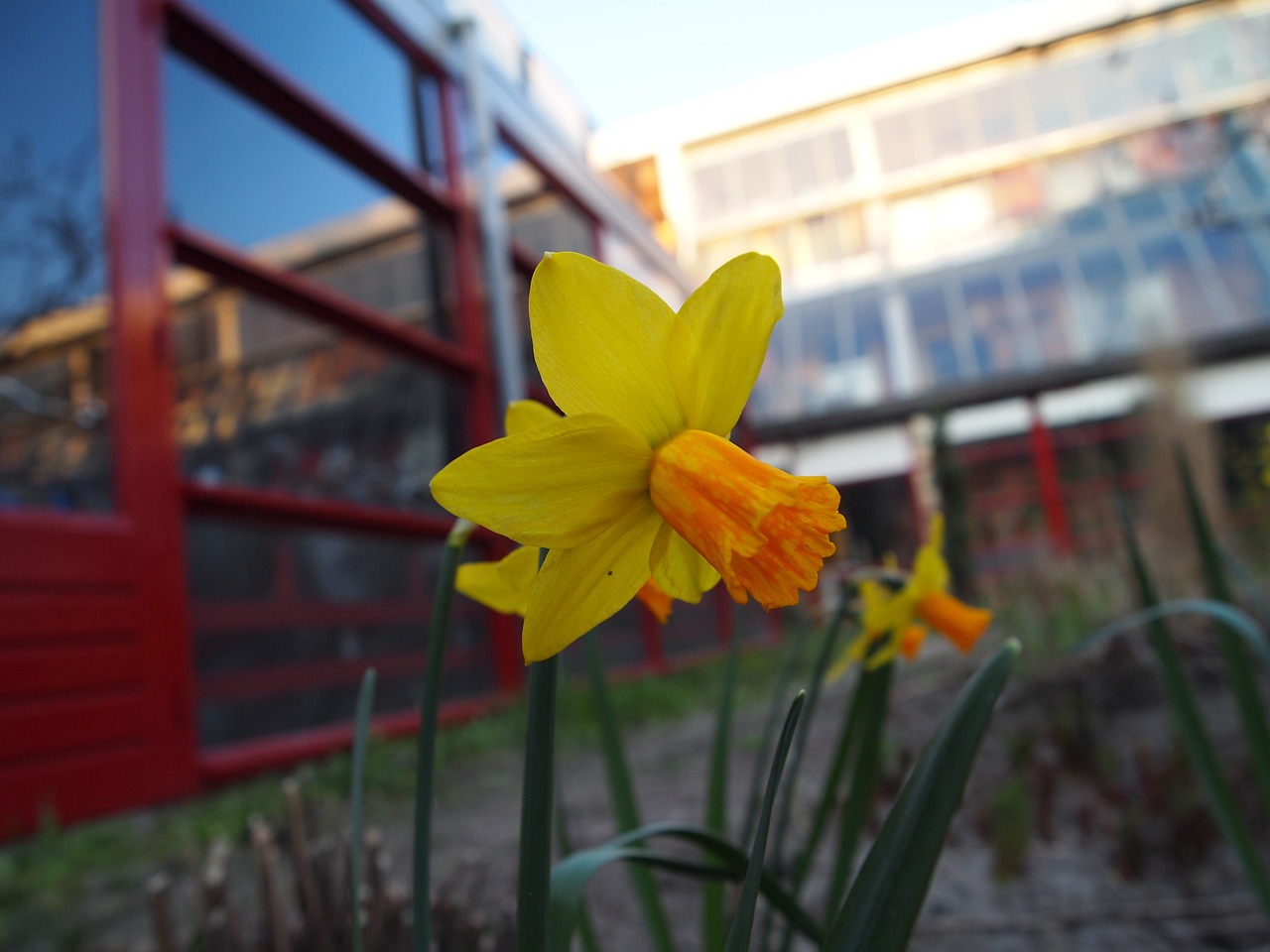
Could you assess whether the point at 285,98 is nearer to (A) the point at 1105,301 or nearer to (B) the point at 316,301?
(B) the point at 316,301

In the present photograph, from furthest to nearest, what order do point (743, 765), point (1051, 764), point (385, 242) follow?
point (385, 242) → point (743, 765) → point (1051, 764)

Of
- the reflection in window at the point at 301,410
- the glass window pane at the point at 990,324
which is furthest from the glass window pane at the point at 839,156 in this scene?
the reflection in window at the point at 301,410

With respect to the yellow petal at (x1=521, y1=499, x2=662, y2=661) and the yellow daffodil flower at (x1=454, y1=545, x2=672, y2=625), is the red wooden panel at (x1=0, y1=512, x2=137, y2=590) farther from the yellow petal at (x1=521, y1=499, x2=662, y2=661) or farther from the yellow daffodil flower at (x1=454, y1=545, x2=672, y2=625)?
the yellow petal at (x1=521, y1=499, x2=662, y2=661)

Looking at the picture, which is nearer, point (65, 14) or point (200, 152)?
point (65, 14)

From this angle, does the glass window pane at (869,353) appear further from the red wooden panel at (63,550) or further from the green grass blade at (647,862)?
the green grass blade at (647,862)

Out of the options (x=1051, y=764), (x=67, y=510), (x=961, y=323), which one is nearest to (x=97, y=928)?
(x=67, y=510)

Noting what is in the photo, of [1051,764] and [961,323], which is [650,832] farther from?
[961,323]

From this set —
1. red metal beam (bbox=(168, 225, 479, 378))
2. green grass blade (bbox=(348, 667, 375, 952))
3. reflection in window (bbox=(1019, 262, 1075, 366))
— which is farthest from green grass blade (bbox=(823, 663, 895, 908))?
reflection in window (bbox=(1019, 262, 1075, 366))
